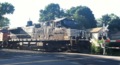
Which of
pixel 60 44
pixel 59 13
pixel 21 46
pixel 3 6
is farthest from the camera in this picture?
pixel 59 13

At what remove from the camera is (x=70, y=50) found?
10430mm

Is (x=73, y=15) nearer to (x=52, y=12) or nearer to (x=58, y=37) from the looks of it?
(x=52, y=12)

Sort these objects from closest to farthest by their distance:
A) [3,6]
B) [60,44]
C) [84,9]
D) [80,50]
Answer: [80,50] < [60,44] < [3,6] < [84,9]

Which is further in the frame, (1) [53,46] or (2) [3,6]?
(2) [3,6]

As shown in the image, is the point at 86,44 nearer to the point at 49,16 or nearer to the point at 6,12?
the point at 6,12

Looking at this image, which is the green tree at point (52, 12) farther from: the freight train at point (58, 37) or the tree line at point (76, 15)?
the freight train at point (58, 37)

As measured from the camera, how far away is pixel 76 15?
37406 mm

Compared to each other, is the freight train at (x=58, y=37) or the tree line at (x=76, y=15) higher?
the tree line at (x=76, y=15)

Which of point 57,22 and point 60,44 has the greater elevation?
point 57,22

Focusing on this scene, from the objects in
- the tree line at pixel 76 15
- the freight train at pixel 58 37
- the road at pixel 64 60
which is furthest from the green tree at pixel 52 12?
the road at pixel 64 60

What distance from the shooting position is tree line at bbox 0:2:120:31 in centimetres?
3753

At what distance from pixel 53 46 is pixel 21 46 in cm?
513

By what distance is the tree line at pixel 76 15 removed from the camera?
37531mm

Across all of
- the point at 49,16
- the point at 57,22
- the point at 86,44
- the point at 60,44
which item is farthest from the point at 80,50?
the point at 49,16
